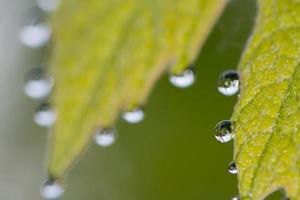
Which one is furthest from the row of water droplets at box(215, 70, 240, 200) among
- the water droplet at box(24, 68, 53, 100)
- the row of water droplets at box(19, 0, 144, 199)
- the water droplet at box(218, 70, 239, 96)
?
the water droplet at box(24, 68, 53, 100)

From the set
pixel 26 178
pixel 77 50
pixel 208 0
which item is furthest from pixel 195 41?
pixel 26 178

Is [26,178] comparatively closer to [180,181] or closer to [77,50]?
[180,181]

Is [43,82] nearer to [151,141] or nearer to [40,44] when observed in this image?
[40,44]

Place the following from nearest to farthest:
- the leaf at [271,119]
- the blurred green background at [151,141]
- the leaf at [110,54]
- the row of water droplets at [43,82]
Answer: the leaf at [271,119]
the leaf at [110,54]
the row of water droplets at [43,82]
the blurred green background at [151,141]

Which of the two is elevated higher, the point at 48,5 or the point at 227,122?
the point at 48,5

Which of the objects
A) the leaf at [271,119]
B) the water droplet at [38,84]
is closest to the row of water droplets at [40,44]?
the water droplet at [38,84]

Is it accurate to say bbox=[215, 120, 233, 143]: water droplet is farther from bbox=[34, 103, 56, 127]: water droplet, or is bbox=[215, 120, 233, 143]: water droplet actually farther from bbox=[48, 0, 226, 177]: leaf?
bbox=[34, 103, 56, 127]: water droplet

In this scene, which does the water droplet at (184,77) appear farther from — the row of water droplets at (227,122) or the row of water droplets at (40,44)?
the row of water droplets at (40,44)

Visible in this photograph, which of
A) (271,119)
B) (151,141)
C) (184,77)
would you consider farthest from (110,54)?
(151,141)

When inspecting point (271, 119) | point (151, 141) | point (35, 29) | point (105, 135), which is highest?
point (151, 141)
